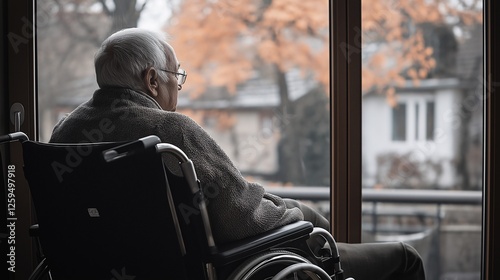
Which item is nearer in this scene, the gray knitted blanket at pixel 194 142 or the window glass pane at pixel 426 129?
the gray knitted blanket at pixel 194 142

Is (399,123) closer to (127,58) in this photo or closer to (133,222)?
(127,58)

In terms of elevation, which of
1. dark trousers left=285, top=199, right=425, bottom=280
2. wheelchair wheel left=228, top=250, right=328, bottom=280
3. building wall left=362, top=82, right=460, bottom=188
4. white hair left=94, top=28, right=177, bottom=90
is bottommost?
dark trousers left=285, top=199, right=425, bottom=280

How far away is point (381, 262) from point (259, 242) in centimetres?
60

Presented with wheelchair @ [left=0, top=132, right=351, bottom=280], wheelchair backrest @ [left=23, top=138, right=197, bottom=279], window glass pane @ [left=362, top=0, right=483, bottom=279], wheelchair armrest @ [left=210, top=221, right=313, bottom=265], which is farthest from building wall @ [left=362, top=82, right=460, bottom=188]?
wheelchair backrest @ [left=23, top=138, right=197, bottom=279]

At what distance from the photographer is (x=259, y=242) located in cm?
162

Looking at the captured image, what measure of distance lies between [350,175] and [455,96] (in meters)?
0.70

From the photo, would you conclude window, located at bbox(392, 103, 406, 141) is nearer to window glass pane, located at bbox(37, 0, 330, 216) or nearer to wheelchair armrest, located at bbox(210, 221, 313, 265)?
window glass pane, located at bbox(37, 0, 330, 216)

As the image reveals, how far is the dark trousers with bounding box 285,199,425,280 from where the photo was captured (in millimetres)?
2031

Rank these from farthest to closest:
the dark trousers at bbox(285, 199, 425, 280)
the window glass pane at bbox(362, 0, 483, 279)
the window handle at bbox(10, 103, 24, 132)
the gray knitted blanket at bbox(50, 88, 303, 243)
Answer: the window glass pane at bbox(362, 0, 483, 279)
the window handle at bbox(10, 103, 24, 132)
the dark trousers at bbox(285, 199, 425, 280)
the gray knitted blanket at bbox(50, 88, 303, 243)

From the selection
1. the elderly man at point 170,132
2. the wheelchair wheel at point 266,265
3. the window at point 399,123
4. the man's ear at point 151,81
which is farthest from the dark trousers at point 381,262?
the window at point 399,123

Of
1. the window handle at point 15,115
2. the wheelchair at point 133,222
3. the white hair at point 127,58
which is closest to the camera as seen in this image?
the wheelchair at point 133,222

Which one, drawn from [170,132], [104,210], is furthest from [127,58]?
[104,210]

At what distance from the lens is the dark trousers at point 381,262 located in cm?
203

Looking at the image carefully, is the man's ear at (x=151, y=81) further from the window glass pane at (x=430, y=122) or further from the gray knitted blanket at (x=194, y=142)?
the window glass pane at (x=430, y=122)
